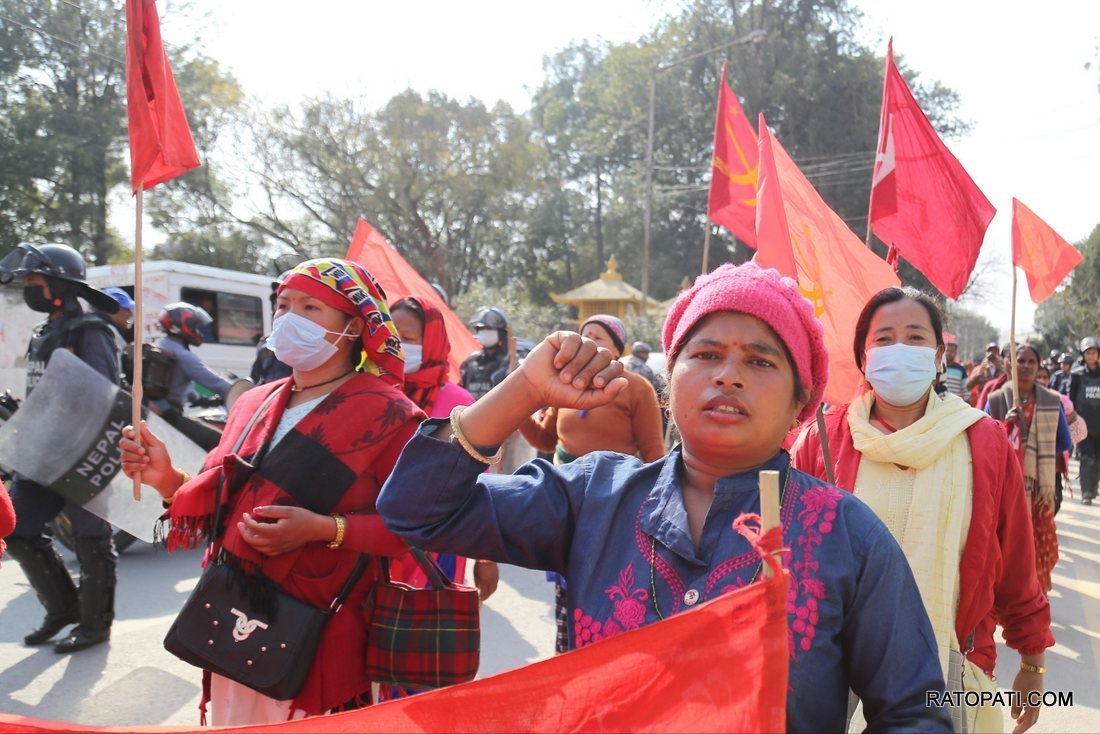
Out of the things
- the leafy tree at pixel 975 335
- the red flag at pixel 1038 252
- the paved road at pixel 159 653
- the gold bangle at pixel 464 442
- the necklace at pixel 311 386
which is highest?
the red flag at pixel 1038 252

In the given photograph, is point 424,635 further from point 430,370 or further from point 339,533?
point 430,370

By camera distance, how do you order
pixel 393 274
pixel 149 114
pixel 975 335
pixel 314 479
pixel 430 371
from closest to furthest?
pixel 314 479
pixel 149 114
pixel 430 371
pixel 393 274
pixel 975 335

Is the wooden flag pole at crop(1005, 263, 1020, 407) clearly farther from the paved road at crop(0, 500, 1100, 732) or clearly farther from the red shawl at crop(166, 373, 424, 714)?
the red shawl at crop(166, 373, 424, 714)

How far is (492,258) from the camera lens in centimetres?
3616

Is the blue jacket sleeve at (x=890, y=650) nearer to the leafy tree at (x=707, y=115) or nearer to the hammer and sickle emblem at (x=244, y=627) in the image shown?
the hammer and sickle emblem at (x=244, y=627)

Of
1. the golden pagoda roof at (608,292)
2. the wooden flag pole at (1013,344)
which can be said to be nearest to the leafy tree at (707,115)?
the golden pagoda roof at (608,292)

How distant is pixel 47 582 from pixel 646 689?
4.30m

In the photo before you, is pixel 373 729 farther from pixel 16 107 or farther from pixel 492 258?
pixel 492 258

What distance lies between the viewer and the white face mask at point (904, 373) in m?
2.73

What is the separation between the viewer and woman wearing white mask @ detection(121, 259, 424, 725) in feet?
7.68

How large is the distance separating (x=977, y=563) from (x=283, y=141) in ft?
90.3

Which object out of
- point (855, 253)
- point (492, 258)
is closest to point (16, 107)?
point (492, 258)

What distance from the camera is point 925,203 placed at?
388cm

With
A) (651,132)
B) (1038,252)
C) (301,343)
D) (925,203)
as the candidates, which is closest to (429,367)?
(301,343)
